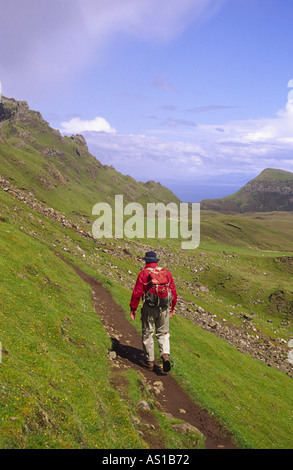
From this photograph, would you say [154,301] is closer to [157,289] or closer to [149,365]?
[157,289]

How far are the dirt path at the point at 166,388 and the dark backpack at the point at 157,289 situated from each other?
4.00m

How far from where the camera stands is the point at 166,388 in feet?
48.9

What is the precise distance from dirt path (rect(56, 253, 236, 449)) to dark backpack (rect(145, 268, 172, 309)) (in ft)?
13.1

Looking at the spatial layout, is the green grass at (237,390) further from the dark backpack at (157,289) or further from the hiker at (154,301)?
the dark backpack at (157,289)

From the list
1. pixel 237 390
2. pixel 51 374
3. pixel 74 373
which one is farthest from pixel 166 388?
pixel 237 390

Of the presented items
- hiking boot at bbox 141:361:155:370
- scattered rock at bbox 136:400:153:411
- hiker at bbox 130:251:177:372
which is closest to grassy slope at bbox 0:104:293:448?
scattered rock at bbox 136:400:153:411

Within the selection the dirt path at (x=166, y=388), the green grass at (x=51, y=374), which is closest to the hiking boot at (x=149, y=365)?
the dirt path at (x=166, y=388)

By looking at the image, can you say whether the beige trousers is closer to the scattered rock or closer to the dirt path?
the dirt path

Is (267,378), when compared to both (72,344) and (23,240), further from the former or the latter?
(23,240)

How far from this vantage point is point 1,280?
672 inches

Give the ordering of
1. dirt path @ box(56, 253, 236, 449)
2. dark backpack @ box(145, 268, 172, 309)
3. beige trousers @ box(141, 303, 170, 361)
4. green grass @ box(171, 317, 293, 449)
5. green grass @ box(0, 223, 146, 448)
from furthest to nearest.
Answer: beige trousers @ box(141, 303, 170, 361) → green grass @ box(171, 317, 293, 449) → dark backpack @ box(145, 268, 172, 309) → dirt path @ box(56, 253, 236, 449) → green grass @ box(0, 223, 146, 448)

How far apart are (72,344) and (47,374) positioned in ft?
15.0

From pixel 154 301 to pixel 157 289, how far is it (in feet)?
2.14

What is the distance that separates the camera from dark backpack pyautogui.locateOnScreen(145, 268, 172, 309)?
1466cm
